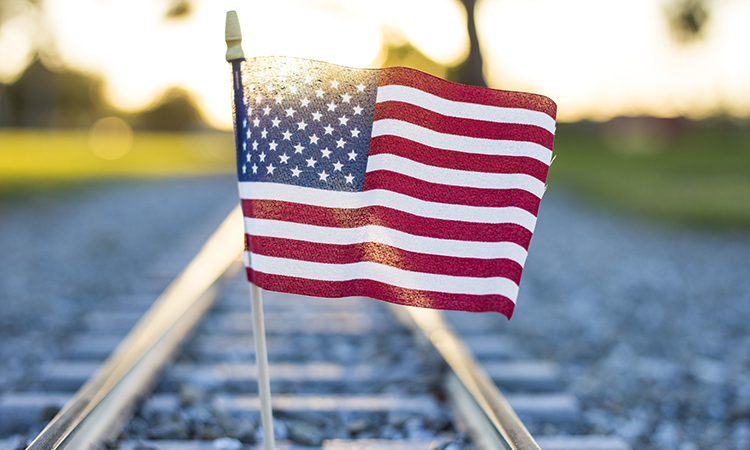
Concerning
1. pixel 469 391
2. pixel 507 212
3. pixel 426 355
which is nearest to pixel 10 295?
pixel 426 355

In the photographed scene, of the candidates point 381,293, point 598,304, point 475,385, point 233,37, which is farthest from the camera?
point 598,304

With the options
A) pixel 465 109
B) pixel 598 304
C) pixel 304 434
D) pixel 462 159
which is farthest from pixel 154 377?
pixel 598 304

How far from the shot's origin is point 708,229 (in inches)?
418

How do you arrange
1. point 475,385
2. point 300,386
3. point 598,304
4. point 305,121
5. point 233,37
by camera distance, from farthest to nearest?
point 598,304, point 300,386, point 475,385, point 305,121, point 233,37

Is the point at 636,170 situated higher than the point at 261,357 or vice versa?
the point at 636,170

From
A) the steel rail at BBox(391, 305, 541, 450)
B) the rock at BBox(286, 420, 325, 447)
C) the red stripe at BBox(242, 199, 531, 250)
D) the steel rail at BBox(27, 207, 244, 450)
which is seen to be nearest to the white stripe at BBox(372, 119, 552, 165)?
the red stripe at BBox(242, 199, 531, 250)

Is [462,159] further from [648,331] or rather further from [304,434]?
[648,331]

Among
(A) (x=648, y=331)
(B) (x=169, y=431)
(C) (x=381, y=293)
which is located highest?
(A) (x=648, y=331)

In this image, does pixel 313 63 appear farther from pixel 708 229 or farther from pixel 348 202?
pixel 708 229

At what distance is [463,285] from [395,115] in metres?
0.73

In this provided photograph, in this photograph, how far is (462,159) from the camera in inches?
79.3

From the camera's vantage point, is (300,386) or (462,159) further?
(300,386)

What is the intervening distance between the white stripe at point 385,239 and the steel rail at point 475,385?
797mm

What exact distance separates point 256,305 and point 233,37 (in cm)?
101
